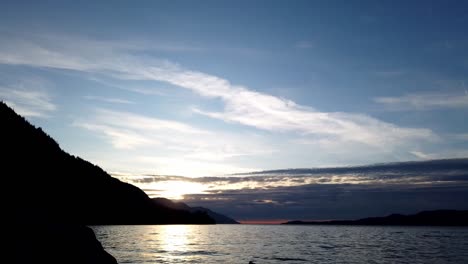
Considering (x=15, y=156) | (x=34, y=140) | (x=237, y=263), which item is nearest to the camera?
(x=237, y=263)

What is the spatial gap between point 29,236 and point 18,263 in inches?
74.1

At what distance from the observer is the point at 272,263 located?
63906 mm

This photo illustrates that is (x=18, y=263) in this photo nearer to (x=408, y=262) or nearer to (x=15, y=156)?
(x=408, y=262)

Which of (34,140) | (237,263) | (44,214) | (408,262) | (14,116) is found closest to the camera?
(44,214)

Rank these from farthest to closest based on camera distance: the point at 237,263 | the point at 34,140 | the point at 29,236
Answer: the point at 34,140, the point at 237,263, the point at 29,236

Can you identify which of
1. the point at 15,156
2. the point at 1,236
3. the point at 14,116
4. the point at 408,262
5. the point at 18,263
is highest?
the point at 14,116

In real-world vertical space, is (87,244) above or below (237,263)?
above

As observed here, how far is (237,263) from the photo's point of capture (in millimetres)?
63219

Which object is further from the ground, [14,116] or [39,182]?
[14,116]

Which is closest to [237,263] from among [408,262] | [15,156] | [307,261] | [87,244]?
[307,261]

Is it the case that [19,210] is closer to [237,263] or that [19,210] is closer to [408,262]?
[237,263]

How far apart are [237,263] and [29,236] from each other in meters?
47.2

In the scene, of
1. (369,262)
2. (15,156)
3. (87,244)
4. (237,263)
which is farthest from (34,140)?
(87,244)

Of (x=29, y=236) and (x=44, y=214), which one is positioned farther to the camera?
(x=44, y=214)
